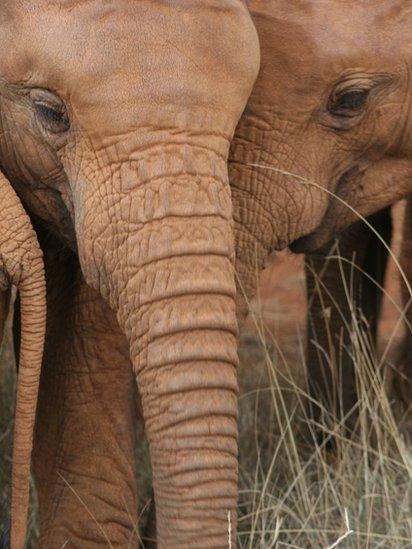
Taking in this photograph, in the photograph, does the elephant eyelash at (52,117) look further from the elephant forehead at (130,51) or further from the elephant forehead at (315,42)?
the elephant forehead at (315,42)

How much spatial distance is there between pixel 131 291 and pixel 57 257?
0.96 metres

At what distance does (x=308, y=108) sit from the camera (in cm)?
552

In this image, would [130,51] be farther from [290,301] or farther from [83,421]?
[290,301]

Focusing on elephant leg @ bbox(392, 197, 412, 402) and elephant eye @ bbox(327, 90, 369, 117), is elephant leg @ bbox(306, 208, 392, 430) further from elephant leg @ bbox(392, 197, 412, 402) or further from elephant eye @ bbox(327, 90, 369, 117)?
elephant eye @ bbox(327, 90, 369, 117)

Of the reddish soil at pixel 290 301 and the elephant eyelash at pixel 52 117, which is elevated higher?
the reddish soil at pixel 290 301

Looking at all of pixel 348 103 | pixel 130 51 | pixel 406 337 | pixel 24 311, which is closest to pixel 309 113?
pixel 348 103

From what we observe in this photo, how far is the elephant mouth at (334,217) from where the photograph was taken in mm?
5703

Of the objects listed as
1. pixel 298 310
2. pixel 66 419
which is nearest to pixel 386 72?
pixel 66 419

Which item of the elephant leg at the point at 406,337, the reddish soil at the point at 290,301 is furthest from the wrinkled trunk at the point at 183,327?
the reddish soil at the point at 290,301

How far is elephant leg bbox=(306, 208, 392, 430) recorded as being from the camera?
7.11 m

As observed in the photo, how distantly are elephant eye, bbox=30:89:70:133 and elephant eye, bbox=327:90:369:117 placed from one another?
96cm

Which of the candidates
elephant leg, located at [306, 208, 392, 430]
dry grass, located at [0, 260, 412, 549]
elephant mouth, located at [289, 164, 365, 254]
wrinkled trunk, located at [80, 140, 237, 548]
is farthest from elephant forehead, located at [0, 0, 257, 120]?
elephant leg, located at [306, 208, 392, 430]

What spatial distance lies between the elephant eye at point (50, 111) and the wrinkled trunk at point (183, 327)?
0.28 meters

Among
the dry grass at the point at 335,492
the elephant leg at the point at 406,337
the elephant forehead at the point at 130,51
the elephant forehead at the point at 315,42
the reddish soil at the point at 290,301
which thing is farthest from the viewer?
the reddish soil at the point at 290,301
